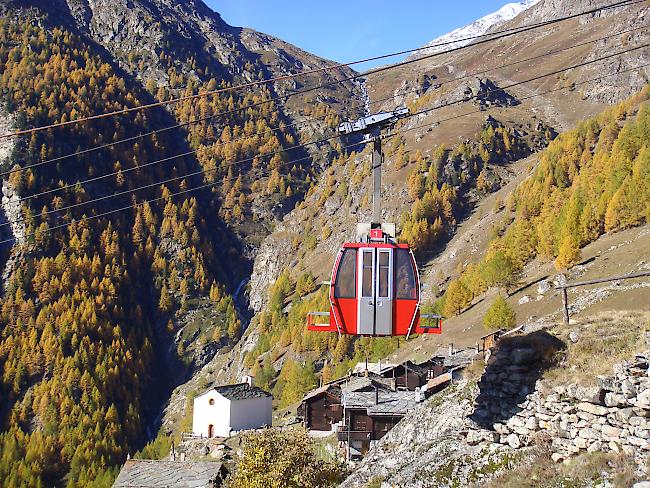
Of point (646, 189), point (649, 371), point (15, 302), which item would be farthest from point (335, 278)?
point (15, 302)

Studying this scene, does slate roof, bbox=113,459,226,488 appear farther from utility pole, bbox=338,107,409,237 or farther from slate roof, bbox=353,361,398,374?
slate roof, bbox=353,361,398,374

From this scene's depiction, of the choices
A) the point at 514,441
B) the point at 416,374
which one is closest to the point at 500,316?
the point at 416,374

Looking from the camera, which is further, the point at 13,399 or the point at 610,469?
the point at 13,399

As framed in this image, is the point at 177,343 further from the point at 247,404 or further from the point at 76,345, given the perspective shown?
the point at 247,404

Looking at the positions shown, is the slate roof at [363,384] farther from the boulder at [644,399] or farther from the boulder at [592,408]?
the boulder at [644,399]

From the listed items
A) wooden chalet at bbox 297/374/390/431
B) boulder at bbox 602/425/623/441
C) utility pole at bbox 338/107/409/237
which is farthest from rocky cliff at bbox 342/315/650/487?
wooden chalet at bbox 297/374/390/431

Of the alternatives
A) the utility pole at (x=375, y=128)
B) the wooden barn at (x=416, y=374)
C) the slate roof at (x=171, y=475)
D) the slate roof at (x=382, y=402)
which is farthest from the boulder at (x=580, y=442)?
the wooden barn at (x=416, y=374)

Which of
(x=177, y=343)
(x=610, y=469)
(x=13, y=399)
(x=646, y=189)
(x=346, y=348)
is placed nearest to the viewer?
(x=610, y=469)
